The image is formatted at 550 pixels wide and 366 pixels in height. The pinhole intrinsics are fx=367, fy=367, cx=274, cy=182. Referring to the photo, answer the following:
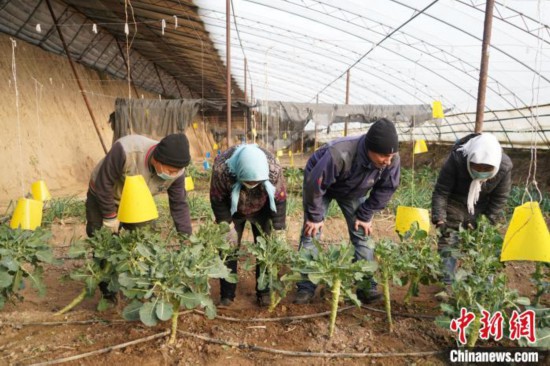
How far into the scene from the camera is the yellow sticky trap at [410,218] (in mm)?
2479

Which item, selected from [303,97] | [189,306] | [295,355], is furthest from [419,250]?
[303,97]

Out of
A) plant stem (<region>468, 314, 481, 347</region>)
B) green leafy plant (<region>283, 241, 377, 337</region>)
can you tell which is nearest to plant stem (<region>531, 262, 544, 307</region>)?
plant stem (<region>468, 314, 481, 347</region>)

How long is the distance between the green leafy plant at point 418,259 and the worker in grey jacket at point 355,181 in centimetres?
28

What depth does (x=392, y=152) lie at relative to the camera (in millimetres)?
2293

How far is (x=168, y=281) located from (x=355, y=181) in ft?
4.67

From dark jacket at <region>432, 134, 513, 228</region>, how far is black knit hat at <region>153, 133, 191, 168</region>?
190cm

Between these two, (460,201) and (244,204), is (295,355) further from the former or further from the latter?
(460,201)

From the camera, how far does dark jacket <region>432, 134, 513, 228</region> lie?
2.70 m

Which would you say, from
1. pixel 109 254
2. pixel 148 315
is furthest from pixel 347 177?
pixel 109 254

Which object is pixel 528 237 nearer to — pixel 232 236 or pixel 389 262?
pixel 389 262

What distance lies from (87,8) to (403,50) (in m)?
7.07

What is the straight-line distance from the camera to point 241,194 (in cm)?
249

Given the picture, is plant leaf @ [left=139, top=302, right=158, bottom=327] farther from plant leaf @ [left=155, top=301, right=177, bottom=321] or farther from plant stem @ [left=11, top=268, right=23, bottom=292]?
plant stem @ [left=11, top=268, right=23, bottom=292]

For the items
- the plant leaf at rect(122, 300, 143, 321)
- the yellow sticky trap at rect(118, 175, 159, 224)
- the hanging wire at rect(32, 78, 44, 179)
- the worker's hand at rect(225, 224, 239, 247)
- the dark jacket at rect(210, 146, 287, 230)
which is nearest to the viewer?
the yellow sticky trap at rect(118, 175, 159, 224)
